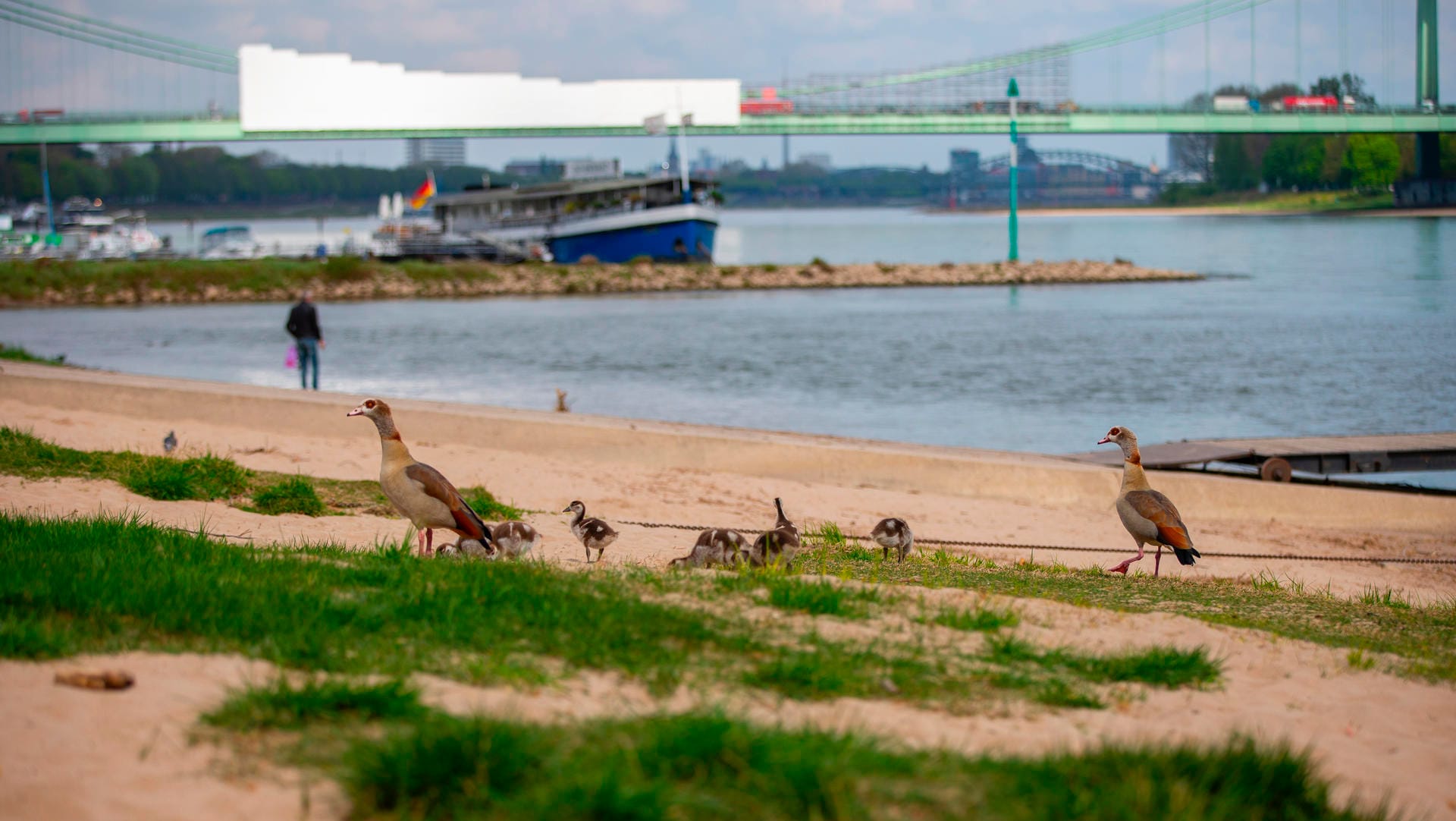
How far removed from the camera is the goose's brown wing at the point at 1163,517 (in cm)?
830

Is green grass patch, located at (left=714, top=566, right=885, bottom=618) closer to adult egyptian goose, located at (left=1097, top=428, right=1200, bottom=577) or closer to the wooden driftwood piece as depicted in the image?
the wooden driftwood piece

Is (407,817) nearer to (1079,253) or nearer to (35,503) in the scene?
(35,503)

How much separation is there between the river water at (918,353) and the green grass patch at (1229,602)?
11021mm

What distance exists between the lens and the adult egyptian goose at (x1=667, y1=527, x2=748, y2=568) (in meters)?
7.75

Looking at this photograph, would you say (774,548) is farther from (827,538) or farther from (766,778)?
(766,778)

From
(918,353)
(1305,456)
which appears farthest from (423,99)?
(1305,456)

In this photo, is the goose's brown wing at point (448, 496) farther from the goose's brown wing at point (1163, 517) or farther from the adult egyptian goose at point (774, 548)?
the goose's brown wing at point (1163, 517)

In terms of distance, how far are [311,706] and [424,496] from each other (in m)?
3.34

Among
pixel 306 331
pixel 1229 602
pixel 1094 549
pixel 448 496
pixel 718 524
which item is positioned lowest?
pixel 1094 549

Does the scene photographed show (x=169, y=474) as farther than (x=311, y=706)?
Yes

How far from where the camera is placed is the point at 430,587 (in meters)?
5.66

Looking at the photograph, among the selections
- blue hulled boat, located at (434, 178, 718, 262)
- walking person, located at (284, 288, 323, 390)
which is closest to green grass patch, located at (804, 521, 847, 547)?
walking person, located at (284, 288, 323, 390)

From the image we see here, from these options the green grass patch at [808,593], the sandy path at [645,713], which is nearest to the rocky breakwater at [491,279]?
the green grass patch at [808,593]

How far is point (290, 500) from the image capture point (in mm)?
9758
